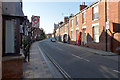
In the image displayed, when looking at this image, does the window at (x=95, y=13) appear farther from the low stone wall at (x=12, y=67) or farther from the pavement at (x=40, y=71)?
the low stone wall at (x=12, y=67)

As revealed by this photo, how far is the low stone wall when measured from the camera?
149 inches

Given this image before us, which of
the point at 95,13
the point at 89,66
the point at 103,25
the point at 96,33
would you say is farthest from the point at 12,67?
the point at 95,13

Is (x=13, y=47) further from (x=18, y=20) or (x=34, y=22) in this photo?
(x=34, y=22)

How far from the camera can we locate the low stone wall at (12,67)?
3773 millimetres

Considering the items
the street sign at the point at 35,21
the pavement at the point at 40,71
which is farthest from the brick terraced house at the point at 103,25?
the street sign at the point at 35,21

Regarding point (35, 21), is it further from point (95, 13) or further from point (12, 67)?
point (95, 13)

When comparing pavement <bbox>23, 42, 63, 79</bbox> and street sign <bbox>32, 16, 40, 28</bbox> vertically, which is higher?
street sign <bbox>32, 16, 40, 28</bbox>

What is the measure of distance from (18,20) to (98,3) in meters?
15.2

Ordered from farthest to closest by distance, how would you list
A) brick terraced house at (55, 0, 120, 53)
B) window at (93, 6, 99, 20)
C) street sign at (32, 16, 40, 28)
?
window at (93, 6, 99, 20), brick terraced house at (55, 0, 120, 53), street sign at (32, 16, 40, 28)

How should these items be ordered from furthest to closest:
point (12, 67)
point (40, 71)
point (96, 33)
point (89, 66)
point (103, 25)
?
1. point (96, 33)
2. point (103, 25)
3. point (89, 66)
4. point (40, 71)
5. point (12, 67)

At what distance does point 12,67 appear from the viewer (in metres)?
3.91

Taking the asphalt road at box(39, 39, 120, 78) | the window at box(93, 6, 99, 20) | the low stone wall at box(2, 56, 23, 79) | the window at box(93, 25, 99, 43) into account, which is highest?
the window at box(93, 6, 99, 20)

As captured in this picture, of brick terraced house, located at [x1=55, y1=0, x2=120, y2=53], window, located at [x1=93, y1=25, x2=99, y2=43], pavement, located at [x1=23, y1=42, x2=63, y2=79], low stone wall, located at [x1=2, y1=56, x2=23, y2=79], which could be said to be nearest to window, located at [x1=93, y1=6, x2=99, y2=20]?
brick terraced house, located at [x1=55, y1=0, x2=120, y2=53]

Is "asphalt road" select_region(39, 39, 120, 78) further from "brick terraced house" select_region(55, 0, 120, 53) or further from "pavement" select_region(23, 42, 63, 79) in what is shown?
"brick terraced house" select_region(55, 0, 120, 53)
